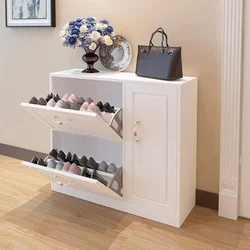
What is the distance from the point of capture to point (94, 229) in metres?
2.36

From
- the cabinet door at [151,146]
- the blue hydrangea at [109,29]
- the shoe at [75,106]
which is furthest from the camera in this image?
the blue hydrangea at [109,29]

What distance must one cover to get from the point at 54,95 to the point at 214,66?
108 centimetres

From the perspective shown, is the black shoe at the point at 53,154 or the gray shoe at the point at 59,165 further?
the black shoe at the point at 53,154

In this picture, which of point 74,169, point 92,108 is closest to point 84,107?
point 92,108

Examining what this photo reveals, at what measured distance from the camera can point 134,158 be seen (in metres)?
2.47

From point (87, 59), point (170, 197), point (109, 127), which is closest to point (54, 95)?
point (87, 59)

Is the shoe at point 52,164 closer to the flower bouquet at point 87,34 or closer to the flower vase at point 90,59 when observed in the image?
the flower vase at point 90,59

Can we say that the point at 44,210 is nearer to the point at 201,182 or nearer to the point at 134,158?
the point at 134,158

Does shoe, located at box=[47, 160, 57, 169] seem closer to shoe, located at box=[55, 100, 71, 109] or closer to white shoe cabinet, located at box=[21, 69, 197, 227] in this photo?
white shoe cabinet, located at box=[21, 69, 197, 227]

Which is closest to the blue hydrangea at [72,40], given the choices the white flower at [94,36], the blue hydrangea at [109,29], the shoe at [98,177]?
the white flower at [94,36]

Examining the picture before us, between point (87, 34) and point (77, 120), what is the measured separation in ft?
2.00

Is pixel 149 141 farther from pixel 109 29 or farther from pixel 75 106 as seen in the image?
pixel 109 29

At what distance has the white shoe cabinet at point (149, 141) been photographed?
2.29 meters

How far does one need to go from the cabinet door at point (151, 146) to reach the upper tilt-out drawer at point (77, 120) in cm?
13
